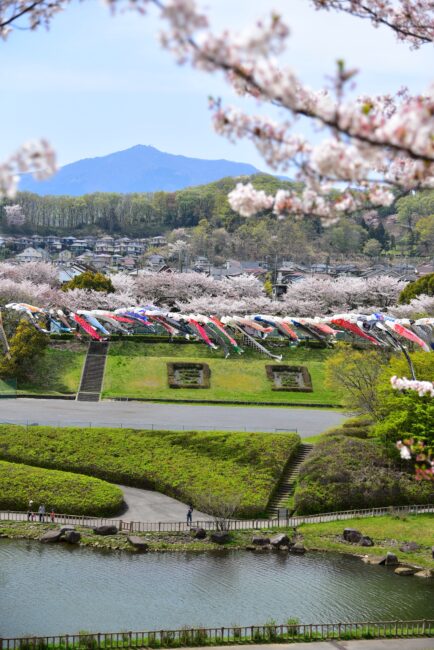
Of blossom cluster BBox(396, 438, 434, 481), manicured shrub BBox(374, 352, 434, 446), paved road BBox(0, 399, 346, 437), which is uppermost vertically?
blossom cluster BBox(396, 438, 434, 481)

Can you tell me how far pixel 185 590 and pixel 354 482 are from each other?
37.8 feet

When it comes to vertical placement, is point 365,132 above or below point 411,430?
above

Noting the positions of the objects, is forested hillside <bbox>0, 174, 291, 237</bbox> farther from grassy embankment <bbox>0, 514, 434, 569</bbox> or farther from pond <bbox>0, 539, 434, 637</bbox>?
pond <bbox>0, 539, 434, 637</bbox>

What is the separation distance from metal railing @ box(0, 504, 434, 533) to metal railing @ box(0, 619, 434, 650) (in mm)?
9255

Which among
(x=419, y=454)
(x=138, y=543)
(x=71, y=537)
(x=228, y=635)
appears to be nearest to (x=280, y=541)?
(x=138, y=543)

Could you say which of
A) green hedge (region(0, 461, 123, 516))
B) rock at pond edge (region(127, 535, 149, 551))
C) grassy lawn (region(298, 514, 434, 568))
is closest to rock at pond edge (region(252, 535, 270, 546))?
grassy lawn (region(298, 514, 434, 568))

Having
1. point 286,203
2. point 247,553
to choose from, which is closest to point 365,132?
point 286,203

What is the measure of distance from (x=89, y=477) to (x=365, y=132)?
28.8m

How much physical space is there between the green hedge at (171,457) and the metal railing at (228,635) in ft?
36.8

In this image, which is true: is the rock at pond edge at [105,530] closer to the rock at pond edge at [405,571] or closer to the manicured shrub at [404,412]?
the rock at pond edge at [405,571]

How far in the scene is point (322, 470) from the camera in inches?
1378

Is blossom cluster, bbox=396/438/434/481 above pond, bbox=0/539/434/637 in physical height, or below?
above

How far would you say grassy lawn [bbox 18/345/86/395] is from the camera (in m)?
48.8

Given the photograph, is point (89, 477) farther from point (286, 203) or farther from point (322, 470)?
point (286, 203)
